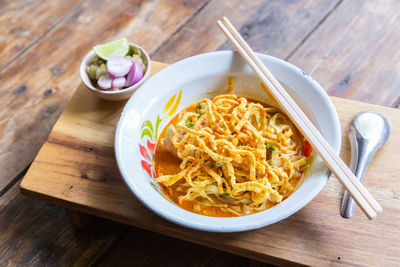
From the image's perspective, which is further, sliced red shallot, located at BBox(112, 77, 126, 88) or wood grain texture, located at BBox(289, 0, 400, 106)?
wood grain texture, located at BBox(289, 0, 400, 106)

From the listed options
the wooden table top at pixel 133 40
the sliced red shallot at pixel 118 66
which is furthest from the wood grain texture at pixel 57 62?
the sliced red shallot at pixel 118 66

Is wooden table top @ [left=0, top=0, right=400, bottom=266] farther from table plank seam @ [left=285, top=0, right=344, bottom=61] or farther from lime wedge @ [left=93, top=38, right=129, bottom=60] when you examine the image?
lime wedge @ [left=93, top=38, right=129, bottom=60]

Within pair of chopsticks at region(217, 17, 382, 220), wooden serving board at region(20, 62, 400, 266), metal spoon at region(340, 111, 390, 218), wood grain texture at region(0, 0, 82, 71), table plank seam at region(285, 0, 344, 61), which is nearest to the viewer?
pair of chopsticks at region(217, 17, 382, 220)

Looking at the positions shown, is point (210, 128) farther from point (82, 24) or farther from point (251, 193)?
point (82, 24)

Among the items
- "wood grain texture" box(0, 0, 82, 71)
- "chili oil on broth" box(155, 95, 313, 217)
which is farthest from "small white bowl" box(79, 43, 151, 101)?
"wood grain texture" box(0, 0, 82, 71)

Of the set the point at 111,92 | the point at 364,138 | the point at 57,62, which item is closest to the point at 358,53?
the point at 364,138

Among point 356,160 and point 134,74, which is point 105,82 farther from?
point 356,160
